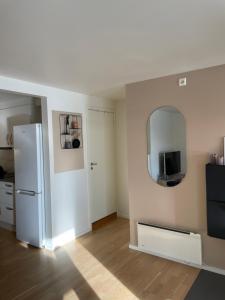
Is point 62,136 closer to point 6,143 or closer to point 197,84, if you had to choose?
point 6,143

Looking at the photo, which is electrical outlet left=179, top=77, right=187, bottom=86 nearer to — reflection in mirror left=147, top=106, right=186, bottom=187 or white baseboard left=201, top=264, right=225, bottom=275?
reflection in mirror left=147, top=106, right=186, bottom=187

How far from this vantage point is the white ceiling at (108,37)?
1.42m

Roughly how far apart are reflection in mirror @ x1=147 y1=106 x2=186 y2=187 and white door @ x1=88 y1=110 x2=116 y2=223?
1308 mm

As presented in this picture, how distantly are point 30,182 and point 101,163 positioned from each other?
1342 mm

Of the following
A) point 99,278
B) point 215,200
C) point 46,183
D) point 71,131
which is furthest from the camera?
point 71,131

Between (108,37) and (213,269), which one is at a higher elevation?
(108,37)

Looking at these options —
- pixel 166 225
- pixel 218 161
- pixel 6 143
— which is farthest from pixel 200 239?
pixel 6 143

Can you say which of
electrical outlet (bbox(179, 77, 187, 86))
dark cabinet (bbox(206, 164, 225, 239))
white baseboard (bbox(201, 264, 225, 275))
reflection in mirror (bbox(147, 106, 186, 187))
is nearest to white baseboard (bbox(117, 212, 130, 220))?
reflection in mirror (bbox(147, 106, 186, 187))

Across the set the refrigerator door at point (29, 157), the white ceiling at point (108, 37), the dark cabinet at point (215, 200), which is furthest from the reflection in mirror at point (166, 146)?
the refrigerator door at point (29, 157)

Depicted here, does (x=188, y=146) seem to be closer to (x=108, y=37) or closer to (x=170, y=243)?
(x=170, y=243)

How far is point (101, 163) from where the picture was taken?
168 inches

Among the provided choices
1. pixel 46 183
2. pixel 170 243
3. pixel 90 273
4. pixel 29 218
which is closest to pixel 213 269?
pixel 170 243

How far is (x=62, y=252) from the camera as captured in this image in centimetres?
318

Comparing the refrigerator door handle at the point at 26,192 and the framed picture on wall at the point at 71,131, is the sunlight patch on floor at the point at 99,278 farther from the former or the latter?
the framed picture on wall at the point at 71,131
